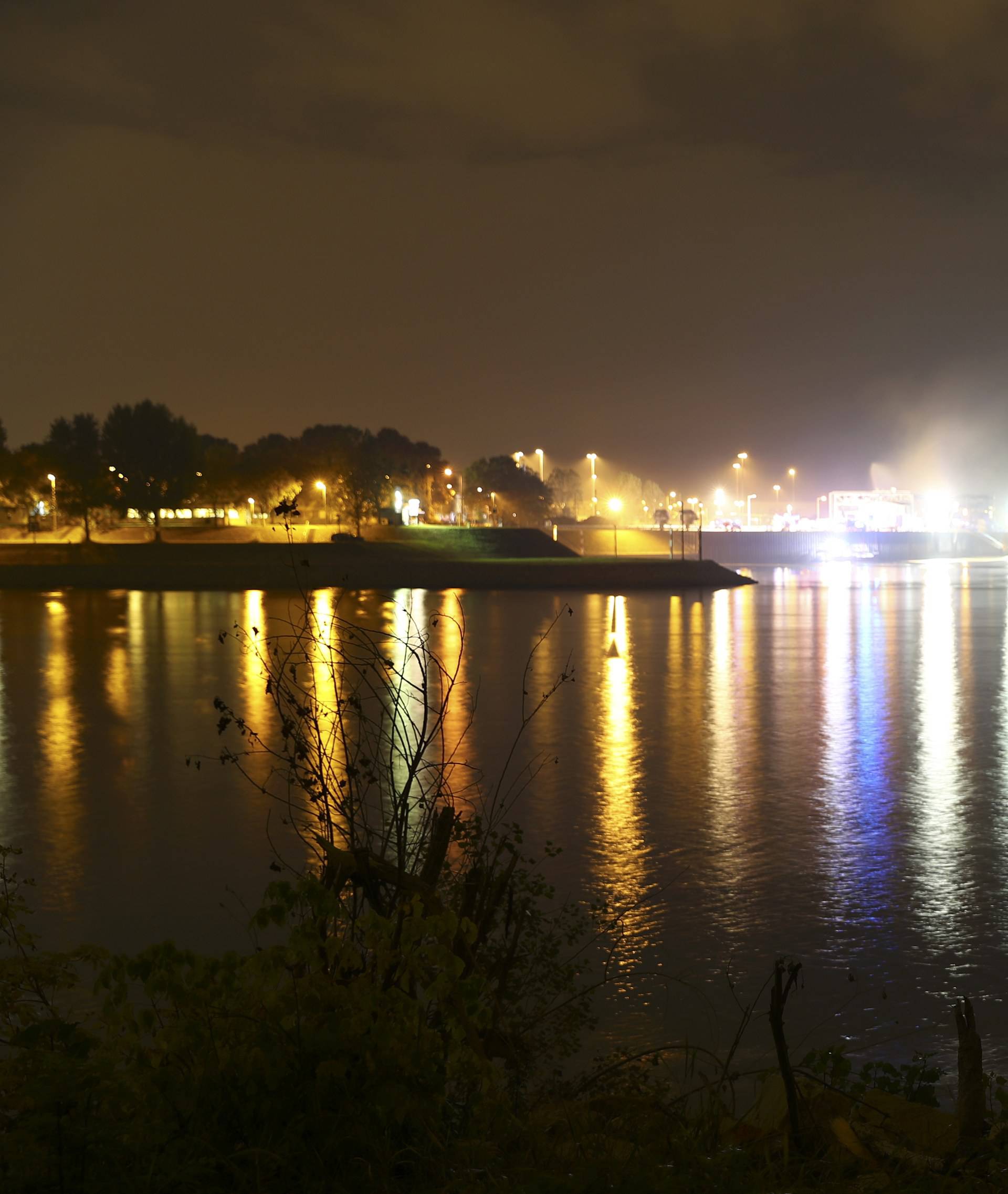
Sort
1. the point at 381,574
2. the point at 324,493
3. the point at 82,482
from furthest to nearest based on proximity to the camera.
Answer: the point at 324,493, the point at 82,482, the point at 381,574

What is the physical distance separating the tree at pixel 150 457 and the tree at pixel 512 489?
4626 centimetres

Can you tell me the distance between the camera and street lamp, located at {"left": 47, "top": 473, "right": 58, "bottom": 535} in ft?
277

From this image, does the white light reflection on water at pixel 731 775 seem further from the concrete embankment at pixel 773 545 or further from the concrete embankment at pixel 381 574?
the concrete embankment at pixel 773 545

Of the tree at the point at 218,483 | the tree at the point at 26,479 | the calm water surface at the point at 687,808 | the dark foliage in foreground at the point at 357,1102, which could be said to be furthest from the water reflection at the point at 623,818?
the tree at the point at 218,483

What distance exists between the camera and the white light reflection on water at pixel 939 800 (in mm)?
8641

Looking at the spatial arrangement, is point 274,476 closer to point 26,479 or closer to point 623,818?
point 26,479

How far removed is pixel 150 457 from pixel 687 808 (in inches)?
3932

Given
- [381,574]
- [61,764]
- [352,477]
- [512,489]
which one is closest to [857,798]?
[61,764]

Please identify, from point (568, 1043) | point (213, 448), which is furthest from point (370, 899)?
point (213, 448)

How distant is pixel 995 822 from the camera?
11.3 m

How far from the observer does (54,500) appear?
86.2m

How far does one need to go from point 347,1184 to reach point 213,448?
129 meters

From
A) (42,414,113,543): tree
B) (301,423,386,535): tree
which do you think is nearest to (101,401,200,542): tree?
(42,414,113,543): tree

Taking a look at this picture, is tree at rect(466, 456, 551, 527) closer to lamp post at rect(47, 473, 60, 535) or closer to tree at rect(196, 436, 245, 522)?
tree at rect(196, 436, 245, 522)
